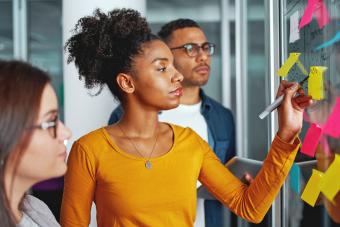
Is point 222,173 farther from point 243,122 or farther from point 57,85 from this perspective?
point 57,85

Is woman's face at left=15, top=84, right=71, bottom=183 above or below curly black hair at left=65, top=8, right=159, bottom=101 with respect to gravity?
below

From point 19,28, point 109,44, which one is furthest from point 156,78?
point 19,28

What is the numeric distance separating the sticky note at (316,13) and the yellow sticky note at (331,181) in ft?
1.31

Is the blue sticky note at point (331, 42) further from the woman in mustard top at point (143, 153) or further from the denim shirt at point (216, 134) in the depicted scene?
the denim shirt at point (216, 134)

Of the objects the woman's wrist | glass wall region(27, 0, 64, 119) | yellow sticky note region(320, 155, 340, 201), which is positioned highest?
glass wall region(27, 0, 64, 119)

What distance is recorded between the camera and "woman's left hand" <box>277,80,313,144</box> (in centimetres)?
142

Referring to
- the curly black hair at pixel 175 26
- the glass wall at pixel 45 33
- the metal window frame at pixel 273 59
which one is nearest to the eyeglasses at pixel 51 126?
the metal window frame at pixel 273 59

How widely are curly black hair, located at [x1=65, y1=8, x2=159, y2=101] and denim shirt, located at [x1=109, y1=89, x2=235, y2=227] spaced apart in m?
0.67

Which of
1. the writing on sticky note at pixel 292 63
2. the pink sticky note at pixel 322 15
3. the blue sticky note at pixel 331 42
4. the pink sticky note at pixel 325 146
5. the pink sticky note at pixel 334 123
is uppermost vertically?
the pink sticky note at pixel 322 15

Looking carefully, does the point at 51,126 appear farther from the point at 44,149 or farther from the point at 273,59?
the point at 273,59

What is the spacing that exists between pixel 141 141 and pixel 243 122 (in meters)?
1.68

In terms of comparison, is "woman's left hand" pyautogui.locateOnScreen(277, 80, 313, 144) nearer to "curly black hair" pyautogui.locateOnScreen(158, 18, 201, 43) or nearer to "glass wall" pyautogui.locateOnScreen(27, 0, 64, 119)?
"curly black hair" pyautogui.locateOnScreen(158, 18, 201, 43)

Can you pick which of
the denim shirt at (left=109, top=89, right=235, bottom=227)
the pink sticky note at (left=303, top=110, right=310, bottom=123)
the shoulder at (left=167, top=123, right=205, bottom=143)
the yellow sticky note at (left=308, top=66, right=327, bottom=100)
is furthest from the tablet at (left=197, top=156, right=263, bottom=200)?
the yellow sticky note at (left=308, top=66, right=327, bottom=100)

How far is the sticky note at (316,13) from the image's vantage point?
4.62 ft
